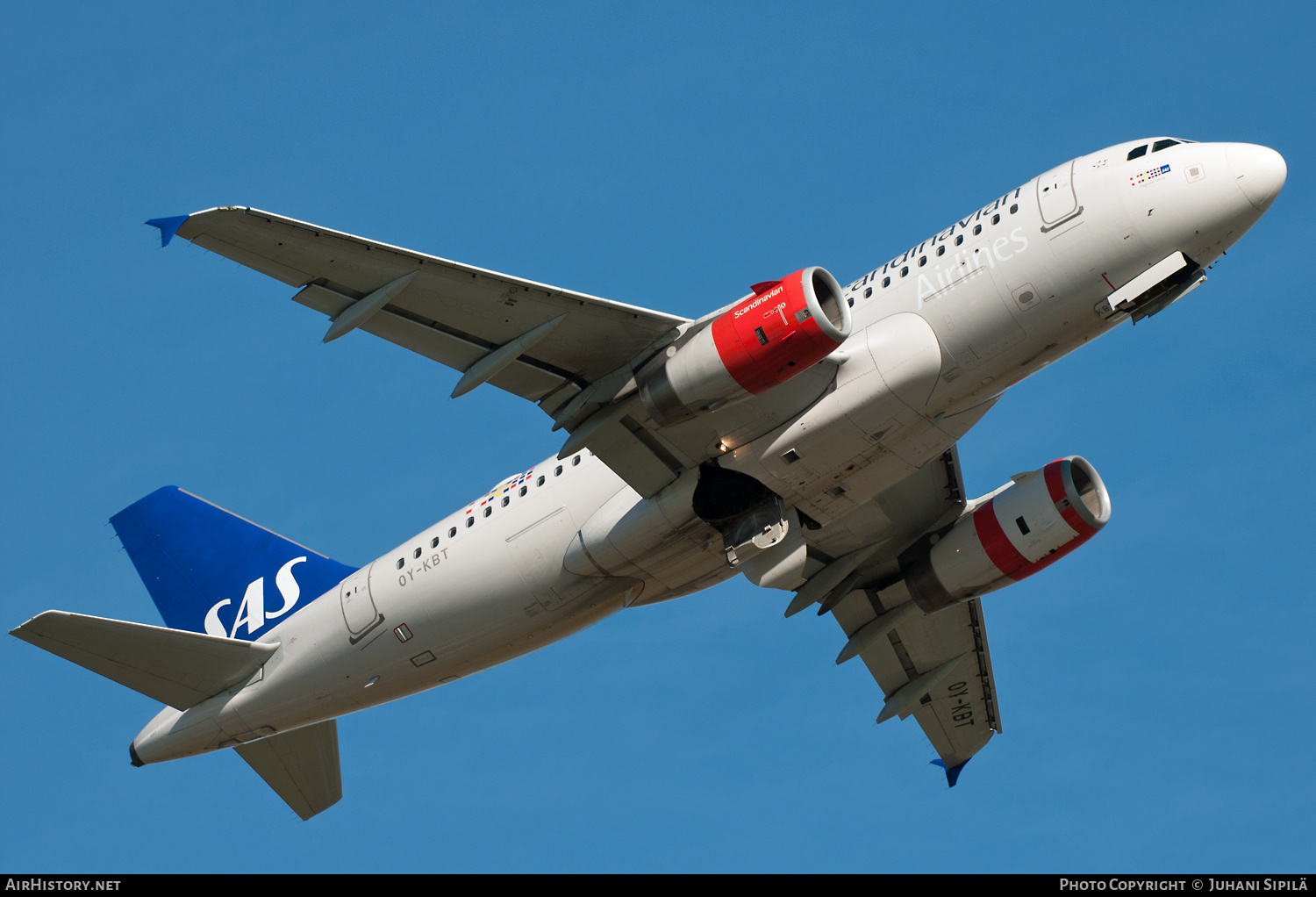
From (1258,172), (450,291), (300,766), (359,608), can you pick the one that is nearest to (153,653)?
(359,608)

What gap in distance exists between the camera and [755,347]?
24.2 metres

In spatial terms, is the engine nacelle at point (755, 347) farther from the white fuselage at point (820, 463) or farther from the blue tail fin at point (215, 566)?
the blue tail fin at point (215, 566)

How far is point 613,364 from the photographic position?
26203 mm

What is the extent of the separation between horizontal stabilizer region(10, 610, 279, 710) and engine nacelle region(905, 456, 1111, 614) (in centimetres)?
1498

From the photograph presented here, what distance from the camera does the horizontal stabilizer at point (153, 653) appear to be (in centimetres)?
2711

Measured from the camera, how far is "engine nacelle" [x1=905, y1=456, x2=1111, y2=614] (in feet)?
98.0

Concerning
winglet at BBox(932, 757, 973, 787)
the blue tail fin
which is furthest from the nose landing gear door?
winglet at BBox(932, 757, 973, 787)

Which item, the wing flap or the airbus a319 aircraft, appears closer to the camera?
the wing flap

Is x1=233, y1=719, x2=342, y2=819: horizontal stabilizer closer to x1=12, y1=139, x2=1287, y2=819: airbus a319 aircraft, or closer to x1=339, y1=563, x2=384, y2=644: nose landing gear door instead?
x1=12, y1=139, x2=1287, y2=819: airbus a319 aircraft

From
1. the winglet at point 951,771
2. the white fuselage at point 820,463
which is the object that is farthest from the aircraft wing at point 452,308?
the winglet at point 951,771

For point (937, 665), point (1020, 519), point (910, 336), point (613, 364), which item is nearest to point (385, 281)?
point (613, 364)

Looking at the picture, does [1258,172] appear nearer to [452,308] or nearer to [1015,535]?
[1015,535]

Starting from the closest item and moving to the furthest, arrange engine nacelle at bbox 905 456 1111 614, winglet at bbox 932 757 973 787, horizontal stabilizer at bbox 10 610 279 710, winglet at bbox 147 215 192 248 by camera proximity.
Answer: winglet at bbox 147 215 192 248
horizontal stabilizer at bbox 10 610 279 710
engine nacelle at bbox 905 456 1111 614
winglet at bbox 932 757 973 787
